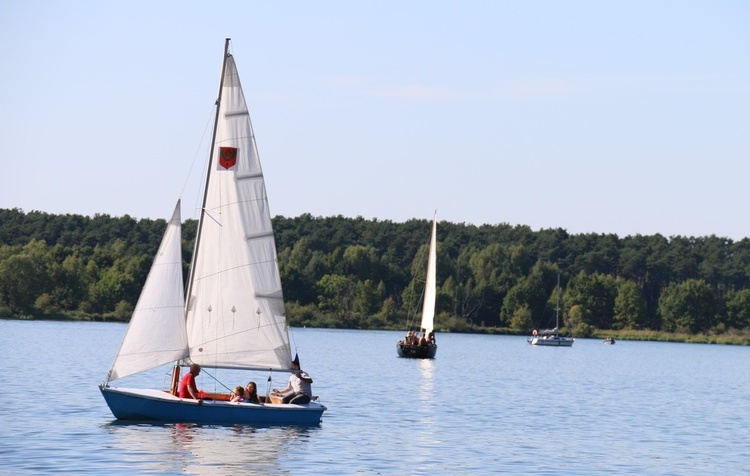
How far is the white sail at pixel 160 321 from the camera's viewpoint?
36.1 m

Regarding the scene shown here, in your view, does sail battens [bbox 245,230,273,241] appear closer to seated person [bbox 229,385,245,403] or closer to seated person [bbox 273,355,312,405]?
seated person [bbox 273,355,312,405]

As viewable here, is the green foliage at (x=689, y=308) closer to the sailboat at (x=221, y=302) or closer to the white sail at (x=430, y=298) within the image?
the white sail at (x=430, y=298)

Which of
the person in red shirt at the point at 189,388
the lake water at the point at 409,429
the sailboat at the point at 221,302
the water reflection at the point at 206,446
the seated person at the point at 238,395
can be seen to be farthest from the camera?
the seated person at the point at 238,395

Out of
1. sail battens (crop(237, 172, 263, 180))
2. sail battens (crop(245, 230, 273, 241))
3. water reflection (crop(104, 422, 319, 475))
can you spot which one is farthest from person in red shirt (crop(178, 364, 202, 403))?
sail battens (crop(237, 172, 263, 180))

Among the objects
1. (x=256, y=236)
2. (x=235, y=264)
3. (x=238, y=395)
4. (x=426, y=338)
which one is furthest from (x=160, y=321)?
(x=426, y=338)

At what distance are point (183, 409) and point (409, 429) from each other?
332 inches

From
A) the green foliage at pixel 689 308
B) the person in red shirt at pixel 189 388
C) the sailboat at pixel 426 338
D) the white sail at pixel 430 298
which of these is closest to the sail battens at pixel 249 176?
the person in red shirt at pixel 189 388

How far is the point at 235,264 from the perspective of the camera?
125 feet

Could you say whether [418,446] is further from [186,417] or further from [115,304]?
[115,304]

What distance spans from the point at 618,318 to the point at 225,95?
15303cm

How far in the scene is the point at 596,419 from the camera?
4847 cm

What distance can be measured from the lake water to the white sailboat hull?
34 cm

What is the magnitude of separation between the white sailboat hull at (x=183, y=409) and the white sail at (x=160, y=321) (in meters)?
0.95

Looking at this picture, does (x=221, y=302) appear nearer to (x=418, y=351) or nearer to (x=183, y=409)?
(x=183, y=409)
